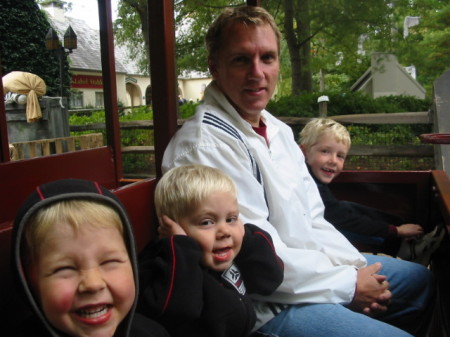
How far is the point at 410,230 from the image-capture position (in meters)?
2.63

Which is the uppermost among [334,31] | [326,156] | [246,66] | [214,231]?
[334,31]

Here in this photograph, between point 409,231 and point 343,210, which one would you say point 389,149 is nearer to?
point 409,231

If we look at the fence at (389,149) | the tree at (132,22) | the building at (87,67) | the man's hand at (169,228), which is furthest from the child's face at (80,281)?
the building at (87,67)

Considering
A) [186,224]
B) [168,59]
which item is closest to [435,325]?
[186,224]

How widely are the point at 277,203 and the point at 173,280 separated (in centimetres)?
60

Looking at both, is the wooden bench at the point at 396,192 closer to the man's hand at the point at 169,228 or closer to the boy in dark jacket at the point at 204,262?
the boy in dark jacket at the point at 204,262

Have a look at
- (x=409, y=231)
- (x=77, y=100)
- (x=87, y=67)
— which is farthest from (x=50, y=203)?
(x=77, y=100)

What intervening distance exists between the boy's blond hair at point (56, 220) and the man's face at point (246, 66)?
39.7 inches

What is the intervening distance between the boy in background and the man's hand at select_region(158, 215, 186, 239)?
4.24 ft

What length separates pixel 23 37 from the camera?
12797 millimetres

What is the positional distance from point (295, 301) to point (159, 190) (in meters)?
0.61

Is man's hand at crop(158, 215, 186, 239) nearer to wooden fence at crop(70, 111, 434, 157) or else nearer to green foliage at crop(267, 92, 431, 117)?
wooden fence at crop(70, 111, 434, 157)

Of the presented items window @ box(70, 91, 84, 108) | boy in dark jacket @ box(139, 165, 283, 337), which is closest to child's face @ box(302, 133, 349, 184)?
boy in dark jacket @ box(139, 165, 283, 337)

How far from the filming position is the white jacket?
5.20 ft
